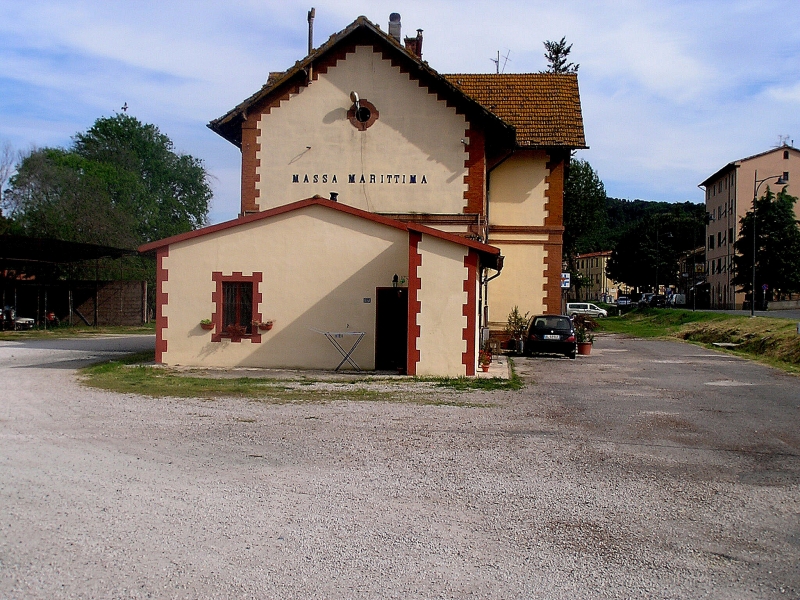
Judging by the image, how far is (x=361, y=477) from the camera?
23.5 ft

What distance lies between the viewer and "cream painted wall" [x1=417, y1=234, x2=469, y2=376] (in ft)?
54.1

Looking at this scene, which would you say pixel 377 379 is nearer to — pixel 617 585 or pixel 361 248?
pixel 361 248

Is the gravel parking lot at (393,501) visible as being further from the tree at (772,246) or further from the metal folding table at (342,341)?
the tree at (772,246)

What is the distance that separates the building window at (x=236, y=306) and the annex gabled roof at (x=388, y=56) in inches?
261

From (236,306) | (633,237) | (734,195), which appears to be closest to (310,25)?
(236,306)

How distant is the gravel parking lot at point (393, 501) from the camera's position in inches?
183

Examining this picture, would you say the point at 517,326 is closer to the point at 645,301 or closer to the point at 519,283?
the point at 519,283

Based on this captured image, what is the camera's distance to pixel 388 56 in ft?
73.6

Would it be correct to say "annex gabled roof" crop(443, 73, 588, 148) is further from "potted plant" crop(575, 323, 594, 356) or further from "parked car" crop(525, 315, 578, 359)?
"potted plant" crop(575, 323, 594, 356)

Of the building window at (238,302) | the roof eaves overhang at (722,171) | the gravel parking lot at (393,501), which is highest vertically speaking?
the roof eaves overhang at (722,171)

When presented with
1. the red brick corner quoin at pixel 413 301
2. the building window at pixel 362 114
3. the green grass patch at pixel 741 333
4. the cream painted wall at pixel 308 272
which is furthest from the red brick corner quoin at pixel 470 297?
the green grass patch at pixel 741 333

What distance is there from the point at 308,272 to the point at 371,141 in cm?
623

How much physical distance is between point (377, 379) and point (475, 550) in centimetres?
1082

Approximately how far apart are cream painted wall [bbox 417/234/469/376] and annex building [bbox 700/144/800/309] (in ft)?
189
